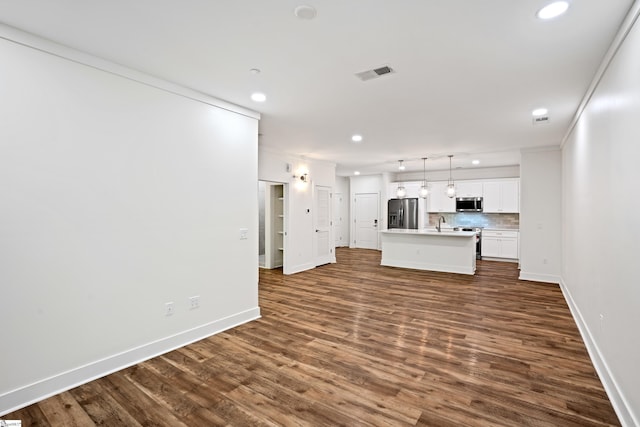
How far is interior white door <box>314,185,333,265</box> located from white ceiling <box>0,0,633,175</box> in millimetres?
3737

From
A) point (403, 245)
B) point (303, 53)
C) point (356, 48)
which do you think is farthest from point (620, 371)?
point (403, 245)

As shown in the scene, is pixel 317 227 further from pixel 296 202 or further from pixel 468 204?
pixel 468 204

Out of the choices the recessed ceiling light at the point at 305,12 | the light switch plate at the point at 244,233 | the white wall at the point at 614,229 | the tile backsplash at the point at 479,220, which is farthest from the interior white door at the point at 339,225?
the recessed ceiling light at the point at 305,12

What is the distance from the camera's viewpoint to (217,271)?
144 inches

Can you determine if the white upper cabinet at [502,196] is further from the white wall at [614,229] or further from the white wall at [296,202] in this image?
the white wall at [614,229]

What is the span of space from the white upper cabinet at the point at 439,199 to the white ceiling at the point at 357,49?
213 inches

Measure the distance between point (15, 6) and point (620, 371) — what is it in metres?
4.85

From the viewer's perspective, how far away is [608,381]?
8.02ft

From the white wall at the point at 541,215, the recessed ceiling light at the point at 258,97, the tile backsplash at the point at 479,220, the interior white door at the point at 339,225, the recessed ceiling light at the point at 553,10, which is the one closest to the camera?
the recessed ceiling light at the point at 553,10

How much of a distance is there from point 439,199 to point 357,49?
8.16 m

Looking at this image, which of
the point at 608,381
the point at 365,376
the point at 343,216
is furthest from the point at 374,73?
the point at 343,216

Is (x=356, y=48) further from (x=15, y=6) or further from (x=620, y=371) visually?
(x=620, y=371)

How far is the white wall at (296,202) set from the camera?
6500 mm

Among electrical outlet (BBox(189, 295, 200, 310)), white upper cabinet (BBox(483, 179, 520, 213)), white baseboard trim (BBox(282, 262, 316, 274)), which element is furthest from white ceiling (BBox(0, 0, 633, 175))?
white upper cabinet (BBox(483, 179, 520, 213))
